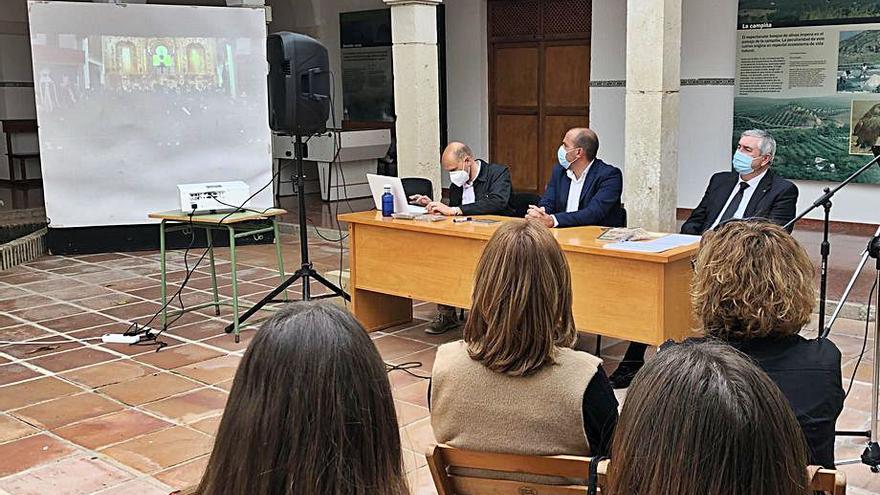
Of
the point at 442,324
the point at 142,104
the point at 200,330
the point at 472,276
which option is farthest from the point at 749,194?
the point at 142,104

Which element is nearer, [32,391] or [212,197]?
[32,391]

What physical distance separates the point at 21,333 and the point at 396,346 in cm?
245

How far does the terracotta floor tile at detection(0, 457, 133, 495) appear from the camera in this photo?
3.57 meters

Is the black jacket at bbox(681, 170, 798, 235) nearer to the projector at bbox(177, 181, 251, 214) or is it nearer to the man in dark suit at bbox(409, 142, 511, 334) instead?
the man in dark suit at bbox(409, 142, 511, 334)

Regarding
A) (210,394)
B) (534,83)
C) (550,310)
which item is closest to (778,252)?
(550,310)

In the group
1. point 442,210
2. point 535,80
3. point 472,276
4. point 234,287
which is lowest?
point 234,287

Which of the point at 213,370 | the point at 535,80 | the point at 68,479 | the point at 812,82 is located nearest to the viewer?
the point at 68,479

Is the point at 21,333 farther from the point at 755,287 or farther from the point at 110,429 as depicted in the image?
the point at 755,287

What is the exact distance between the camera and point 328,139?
11.1 meters

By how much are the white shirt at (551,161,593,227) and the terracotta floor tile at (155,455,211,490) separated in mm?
2618

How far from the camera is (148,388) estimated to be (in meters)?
4.73

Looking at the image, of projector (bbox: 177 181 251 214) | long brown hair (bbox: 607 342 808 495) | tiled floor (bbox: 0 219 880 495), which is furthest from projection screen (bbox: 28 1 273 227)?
long brown hair (bbox: 607 342 808 495)

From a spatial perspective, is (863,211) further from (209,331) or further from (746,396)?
(746,396)

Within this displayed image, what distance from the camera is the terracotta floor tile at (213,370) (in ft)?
16.0
